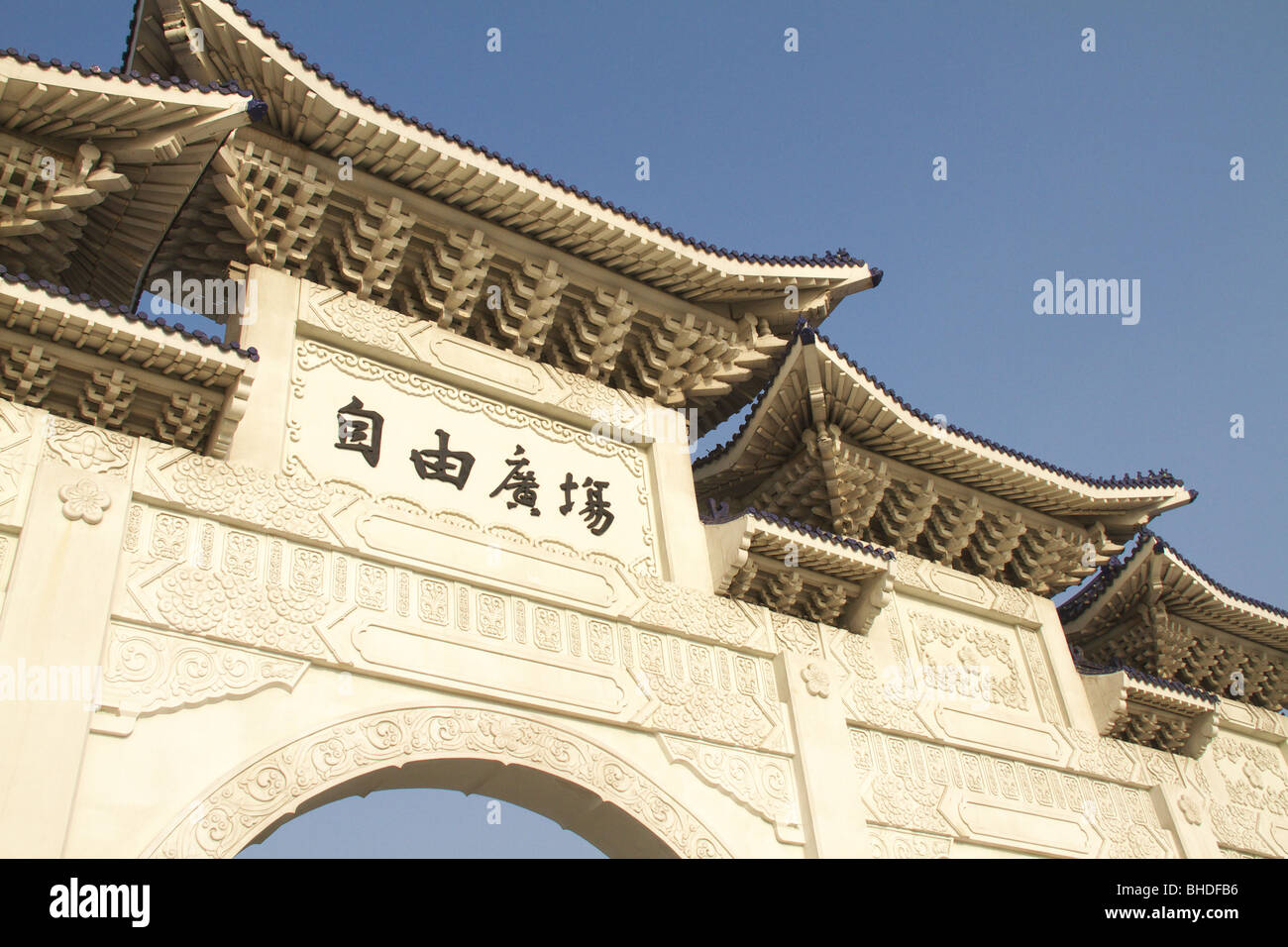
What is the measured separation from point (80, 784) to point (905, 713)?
540cm

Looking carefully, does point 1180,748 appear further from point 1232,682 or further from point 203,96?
point 203,96

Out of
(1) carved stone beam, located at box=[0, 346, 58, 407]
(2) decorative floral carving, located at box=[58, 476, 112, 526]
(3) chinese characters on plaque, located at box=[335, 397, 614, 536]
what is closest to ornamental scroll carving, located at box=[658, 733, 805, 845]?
(3) chinese characters on plaque, located at box=[335, 397, 614, 536]

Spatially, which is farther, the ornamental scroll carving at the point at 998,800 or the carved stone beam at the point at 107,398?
the ornamental scroll carving at the point at 998,800

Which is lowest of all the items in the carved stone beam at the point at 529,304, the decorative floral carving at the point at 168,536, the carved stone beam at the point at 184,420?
the decorative floral carving at the point at 168,536

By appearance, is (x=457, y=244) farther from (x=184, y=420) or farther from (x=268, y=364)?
(x=184, y=420)

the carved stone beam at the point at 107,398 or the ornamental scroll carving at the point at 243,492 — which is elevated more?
the carved stone beam at the point at 107,398

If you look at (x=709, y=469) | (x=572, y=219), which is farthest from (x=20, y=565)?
(x=709, y=469)

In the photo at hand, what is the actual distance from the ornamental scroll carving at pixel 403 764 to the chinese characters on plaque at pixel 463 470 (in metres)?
1.59

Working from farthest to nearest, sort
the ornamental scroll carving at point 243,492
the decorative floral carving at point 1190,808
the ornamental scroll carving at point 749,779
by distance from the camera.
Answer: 1. the decorative floral carving at point 1190,808
2. the ornamental scroll carving at point 749,779
3. the ornamental scroll carving at point 243,492

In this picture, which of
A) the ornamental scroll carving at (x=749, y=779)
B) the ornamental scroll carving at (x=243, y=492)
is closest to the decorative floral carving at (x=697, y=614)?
the ornamental scroll carving at (x=749, y=779)

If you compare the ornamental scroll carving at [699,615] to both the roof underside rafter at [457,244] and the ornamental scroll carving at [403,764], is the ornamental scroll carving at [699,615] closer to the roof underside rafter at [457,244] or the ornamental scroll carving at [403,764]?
the ornamental scroll carving at [403,764]

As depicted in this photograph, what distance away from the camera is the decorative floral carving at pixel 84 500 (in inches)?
231

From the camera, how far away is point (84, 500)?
5.90m

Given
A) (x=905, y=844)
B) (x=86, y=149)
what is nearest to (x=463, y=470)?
(x=86, y=149)
